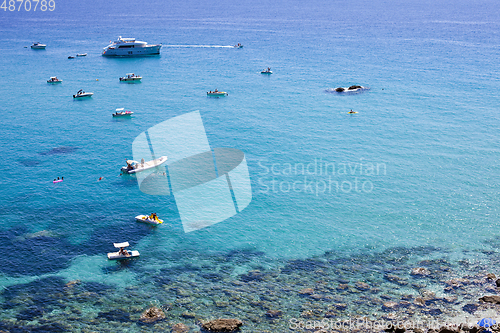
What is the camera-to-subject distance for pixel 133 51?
7195 inches

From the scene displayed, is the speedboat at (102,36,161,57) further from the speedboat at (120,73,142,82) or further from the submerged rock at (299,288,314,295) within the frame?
the submerged rock at (299,288,314,295)

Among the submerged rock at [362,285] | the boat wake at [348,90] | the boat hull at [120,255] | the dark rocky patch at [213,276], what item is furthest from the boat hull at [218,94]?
the submerged rock at [362,285]

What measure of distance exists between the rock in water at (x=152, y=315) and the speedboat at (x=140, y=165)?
120 ft

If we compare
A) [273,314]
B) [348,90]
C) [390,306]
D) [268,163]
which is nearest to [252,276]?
[273,314]

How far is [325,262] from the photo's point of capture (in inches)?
2071

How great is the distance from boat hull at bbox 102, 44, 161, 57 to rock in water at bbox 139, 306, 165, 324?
156 meters

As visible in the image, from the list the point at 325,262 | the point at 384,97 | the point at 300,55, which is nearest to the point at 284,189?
the point at 325,262

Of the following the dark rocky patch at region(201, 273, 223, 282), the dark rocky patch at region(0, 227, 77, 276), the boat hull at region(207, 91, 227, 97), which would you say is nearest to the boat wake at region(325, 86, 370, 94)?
the boat hull at region(207, 91, 227, 97)

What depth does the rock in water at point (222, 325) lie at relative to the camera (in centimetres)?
4100

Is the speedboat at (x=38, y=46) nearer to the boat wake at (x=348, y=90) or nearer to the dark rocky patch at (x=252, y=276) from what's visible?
the boat wake at (x=348, y=90)

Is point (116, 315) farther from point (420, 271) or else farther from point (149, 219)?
point (420, 271)

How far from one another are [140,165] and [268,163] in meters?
23.8

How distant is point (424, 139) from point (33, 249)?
76970mm

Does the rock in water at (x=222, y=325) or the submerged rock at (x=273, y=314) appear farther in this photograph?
the submerged rock at (x=273, y=314)
